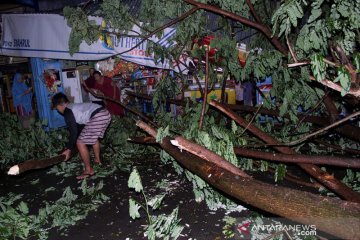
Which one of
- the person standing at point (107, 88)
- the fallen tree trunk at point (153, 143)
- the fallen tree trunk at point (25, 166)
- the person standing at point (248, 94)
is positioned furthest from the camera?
the person standing at point (248, 94)

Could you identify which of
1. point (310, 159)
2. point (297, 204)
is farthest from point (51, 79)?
point (297, 204)

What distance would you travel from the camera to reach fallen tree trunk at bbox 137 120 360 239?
1.51 meters

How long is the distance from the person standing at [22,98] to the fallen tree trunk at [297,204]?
24.1 feet

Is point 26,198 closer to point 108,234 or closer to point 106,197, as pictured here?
point 106,197

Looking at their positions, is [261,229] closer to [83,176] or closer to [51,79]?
[83,176]

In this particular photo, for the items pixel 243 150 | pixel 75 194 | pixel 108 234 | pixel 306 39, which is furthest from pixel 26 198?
pixel 306 39

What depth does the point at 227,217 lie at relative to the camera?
3.62m

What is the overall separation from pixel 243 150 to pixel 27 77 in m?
7.02

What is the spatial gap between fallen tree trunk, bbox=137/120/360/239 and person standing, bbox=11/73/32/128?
24.1 feet

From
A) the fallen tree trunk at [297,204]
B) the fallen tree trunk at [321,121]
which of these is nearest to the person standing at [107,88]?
the fallen tree trunk at [321,121]

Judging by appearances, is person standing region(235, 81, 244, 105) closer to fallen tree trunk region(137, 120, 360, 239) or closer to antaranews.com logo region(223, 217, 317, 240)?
antaranews.com logo region(223, 217, 317, 240)

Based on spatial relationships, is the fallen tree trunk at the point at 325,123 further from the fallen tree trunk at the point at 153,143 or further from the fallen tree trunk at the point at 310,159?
the fallen tree trunk at the point at 310,159

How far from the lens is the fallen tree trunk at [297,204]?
151 centimetres

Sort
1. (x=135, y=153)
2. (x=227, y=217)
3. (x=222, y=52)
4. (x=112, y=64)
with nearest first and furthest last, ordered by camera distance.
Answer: (x=227, y=217) < (x=222, y=52) < (x=135, y=153) < (x=112, y=64)
